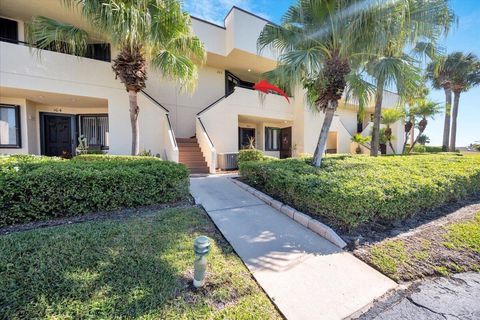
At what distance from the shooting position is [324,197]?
424 cm

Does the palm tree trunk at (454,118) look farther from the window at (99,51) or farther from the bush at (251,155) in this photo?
the window at (99,51)

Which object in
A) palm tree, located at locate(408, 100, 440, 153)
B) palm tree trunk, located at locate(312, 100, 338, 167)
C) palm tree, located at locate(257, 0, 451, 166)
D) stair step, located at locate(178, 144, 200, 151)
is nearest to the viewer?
palm tree, located at locate(257, 0, 451, 166)

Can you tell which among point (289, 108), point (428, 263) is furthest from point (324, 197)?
point (289, 108)

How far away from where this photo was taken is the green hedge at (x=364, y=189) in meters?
4.02

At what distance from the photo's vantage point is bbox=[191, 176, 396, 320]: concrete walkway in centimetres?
242

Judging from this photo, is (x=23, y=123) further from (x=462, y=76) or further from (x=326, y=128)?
(x=462, y=76)

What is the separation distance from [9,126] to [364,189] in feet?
42.6

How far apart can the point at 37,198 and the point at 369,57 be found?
29.5 feet

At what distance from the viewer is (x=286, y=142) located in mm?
15539

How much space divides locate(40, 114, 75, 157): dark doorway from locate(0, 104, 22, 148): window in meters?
1.13

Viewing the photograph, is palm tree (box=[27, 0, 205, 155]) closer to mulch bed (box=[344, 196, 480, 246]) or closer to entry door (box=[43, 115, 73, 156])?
entry door (box=[43, 115, 73, 156])

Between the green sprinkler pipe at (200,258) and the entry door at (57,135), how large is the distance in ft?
37.8

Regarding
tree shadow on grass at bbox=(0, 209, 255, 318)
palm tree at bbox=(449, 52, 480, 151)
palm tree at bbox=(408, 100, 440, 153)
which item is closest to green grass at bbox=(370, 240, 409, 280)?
tree shadow on grass at bbox=(0, 209, 255, 318)

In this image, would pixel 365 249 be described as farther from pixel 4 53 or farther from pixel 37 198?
pixel 4 53
